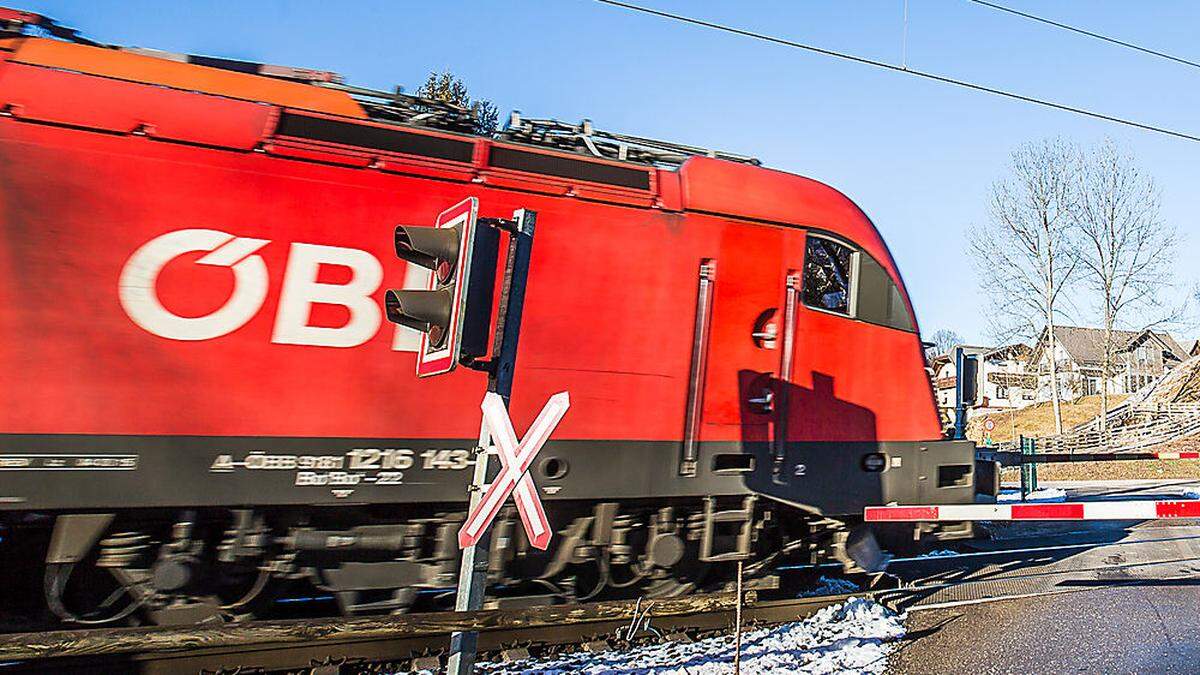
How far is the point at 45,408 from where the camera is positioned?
5008mm

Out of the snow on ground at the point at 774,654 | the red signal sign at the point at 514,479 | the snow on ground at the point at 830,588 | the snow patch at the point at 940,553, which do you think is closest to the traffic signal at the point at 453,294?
the red signal sign at the point at 514,479

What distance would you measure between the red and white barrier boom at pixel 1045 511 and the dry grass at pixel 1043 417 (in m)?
44.7

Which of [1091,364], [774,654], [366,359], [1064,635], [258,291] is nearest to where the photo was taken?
[258,291]

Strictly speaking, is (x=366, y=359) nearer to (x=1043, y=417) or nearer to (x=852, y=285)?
(x=852, y=285)

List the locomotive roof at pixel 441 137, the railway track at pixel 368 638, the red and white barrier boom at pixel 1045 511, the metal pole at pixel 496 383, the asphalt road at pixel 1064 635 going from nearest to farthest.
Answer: the metal pole at pixel 496 383 < the railway track at pixel 368 638 < the locomotive roof at pixel 441 137 < the asphalt road at pixel 1064 635 < the red and white barrier boom at pixel 1045 511

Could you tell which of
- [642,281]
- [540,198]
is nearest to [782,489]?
[642,281]

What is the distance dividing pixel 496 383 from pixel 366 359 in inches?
100.0

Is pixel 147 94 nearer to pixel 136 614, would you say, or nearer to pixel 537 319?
pixel 537 319

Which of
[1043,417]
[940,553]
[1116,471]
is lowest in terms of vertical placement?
[940,553]

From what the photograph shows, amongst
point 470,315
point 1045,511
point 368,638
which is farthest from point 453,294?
point 1045,511

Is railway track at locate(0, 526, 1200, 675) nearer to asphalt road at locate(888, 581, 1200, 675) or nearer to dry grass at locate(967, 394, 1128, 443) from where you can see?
asphalt road at locate(888, 581, 1200, 675)

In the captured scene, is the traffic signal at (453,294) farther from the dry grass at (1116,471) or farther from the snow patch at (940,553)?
the dry grass at (1116,471)

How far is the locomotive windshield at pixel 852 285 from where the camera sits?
25.4 feet

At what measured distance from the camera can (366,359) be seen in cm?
591
